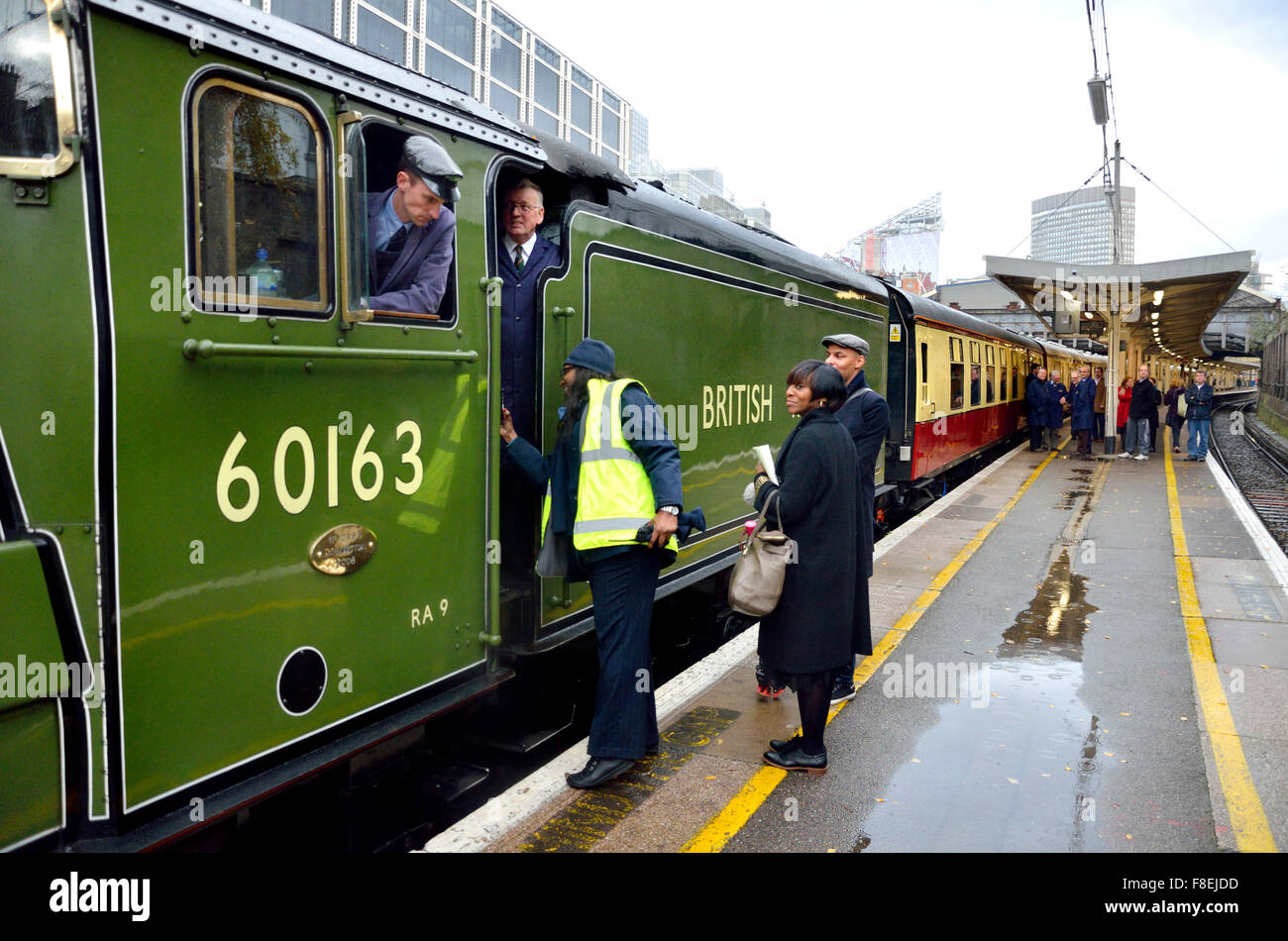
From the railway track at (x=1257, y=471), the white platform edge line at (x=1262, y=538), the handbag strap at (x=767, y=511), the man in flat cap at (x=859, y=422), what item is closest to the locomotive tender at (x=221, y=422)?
the handbag strap at (x=767, y=511)

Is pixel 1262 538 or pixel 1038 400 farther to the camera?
pixel 1038 400

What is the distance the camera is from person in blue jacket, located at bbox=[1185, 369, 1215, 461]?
15.7 metres

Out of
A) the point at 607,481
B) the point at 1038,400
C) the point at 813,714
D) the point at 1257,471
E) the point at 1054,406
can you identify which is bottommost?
the point at 813,714

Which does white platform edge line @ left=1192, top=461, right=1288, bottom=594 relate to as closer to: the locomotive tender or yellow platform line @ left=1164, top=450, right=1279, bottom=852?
yellow platform line @ left=1164, top=450, right=1279, bottom=852

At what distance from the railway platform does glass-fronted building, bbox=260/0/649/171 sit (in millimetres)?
21948

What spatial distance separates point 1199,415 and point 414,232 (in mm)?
16630

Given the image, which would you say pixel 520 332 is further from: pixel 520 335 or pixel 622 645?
pixel 622 645

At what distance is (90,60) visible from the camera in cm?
231

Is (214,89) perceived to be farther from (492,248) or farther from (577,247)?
(577,247)

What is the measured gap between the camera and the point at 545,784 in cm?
393

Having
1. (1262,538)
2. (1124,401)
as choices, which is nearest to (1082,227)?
(1124,401)

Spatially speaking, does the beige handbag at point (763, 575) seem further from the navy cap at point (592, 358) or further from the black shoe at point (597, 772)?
the navy cap at point (592, 358)

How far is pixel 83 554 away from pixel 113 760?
557 mm
